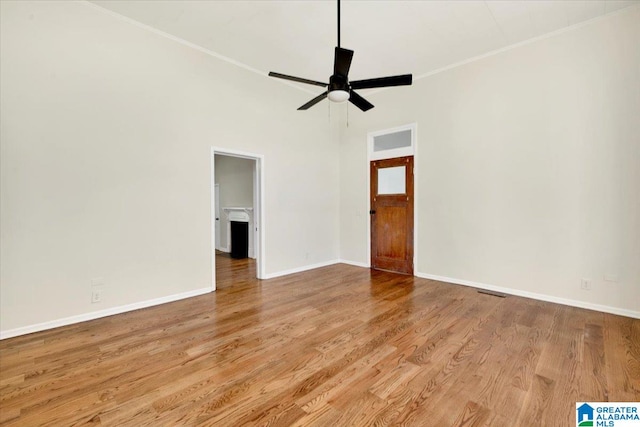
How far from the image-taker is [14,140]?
2752 millimetres

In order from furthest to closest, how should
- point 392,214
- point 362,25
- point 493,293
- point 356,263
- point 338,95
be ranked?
point 356,263 → point 392,214 → point 493,293 → point 362,25 → point 338,95

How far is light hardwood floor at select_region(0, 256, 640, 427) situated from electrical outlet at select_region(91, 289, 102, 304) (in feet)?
0.82

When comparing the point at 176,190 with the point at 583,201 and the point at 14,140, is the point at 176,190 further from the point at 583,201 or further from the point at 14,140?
the point at 583,201

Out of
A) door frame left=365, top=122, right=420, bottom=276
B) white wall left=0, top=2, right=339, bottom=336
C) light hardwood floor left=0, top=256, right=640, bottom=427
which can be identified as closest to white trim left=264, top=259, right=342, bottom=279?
white wall left=0, top=2, right=339, bottom=336

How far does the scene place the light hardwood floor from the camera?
69.1 inches

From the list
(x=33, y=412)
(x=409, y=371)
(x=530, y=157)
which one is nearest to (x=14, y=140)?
(x=33, y=412)

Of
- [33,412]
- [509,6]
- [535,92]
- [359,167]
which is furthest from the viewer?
[359,167]

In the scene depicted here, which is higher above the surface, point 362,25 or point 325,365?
point 362,25

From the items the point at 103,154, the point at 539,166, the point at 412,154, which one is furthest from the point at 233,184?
the point at 539,166

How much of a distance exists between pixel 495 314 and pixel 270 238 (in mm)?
3396

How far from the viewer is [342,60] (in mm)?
2559

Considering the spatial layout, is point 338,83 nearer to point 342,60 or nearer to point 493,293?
point 342,60

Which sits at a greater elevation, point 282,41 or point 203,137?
point 282,41

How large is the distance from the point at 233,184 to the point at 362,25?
5010 mm
